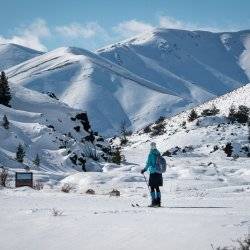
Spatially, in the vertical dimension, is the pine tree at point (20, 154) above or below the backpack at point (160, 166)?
above

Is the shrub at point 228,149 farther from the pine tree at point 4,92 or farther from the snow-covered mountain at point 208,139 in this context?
the pine tree at point 4,92

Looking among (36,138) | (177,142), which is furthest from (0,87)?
(177,142)

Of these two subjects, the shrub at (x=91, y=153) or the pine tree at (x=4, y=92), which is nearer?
the shrub at (x=91, y=153)

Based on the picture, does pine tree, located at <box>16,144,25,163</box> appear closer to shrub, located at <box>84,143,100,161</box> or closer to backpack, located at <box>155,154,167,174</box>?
shrub, located at <box>84,143,100,161</box>

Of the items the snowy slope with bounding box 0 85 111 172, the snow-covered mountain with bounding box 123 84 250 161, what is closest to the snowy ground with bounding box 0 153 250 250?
the snowy slope with bounding box 0 85 111 172

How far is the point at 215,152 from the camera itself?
62906mm

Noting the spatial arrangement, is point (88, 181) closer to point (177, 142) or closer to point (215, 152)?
point (215, 152)

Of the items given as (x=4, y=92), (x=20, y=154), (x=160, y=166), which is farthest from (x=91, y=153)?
(x=160, y=166)

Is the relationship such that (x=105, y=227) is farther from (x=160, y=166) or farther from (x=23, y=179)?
(x=23, y=179)

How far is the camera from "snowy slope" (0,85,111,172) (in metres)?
36.2

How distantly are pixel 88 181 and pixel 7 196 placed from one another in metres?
11.1

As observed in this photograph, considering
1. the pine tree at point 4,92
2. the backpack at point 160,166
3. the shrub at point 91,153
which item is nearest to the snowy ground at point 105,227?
A: the backpack at point 160,166

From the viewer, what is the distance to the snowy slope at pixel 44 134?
36.2 m

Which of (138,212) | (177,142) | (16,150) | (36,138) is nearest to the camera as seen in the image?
(138,212)
